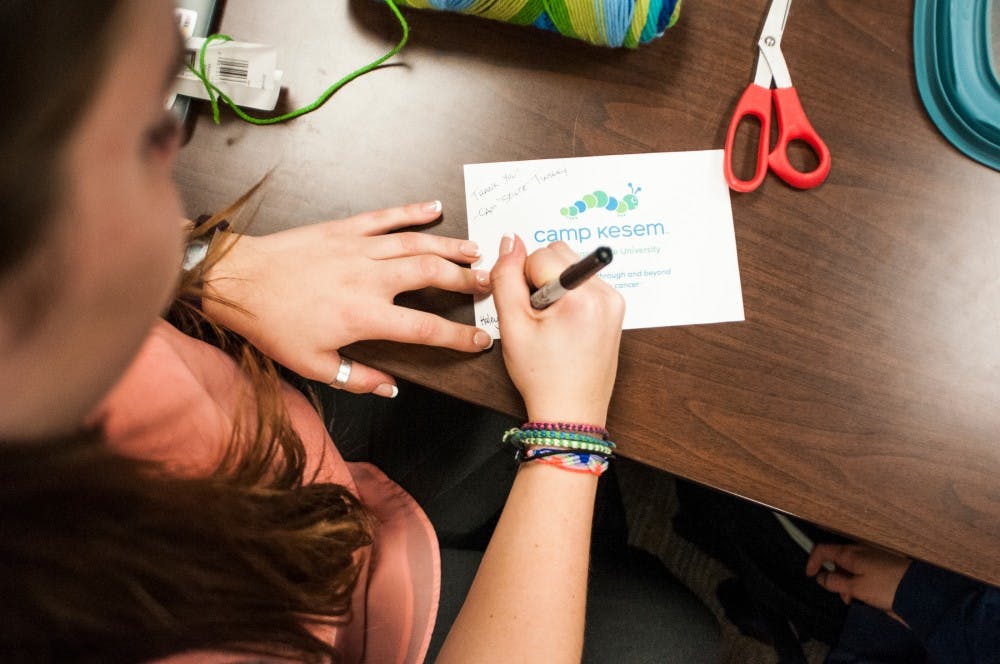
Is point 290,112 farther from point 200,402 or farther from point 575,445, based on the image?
point 575,445

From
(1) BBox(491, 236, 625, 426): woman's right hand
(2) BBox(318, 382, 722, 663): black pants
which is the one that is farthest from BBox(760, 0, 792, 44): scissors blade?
(2) BBox(318, 382, 722, 663): black pants

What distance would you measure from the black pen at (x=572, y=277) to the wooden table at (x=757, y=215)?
0.23 ft

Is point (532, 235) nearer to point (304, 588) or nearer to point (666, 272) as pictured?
point (666, 272)

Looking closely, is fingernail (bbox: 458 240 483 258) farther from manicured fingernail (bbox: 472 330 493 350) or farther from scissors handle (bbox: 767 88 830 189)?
scissors handle (bbox: 767 88 830 189)

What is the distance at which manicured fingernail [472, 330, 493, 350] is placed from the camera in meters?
0.53

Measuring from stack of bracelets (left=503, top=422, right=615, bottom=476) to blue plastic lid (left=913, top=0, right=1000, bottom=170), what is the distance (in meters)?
0.43

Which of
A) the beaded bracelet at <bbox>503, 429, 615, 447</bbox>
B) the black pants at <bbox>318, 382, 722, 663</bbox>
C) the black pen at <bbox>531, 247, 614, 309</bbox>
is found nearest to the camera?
the black pen at <bbox>531, 247, 614, 309</bbox>

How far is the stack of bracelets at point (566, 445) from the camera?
0.51 metres

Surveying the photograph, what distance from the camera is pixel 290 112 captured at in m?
0.59

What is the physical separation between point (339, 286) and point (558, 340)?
0.65ft

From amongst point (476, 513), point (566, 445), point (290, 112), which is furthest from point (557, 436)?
point (290, 112)

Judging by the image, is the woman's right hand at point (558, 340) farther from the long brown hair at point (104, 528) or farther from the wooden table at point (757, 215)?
the long brown hair at point (104, 528)

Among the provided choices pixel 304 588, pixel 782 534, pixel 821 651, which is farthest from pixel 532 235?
pixel 821 651

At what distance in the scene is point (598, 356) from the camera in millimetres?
518
